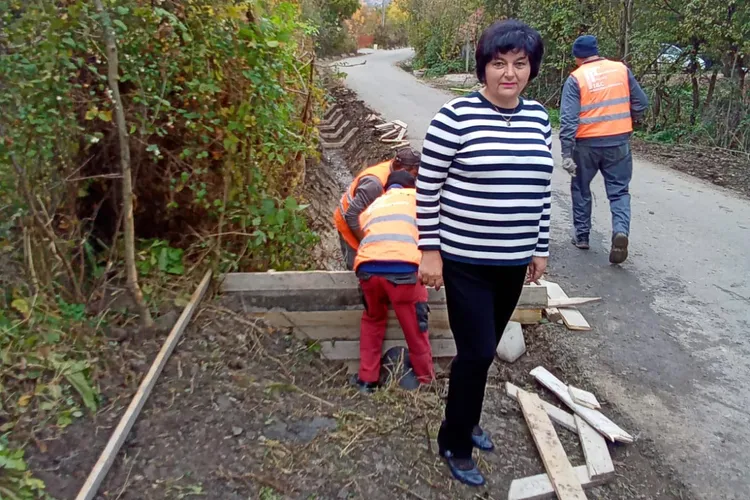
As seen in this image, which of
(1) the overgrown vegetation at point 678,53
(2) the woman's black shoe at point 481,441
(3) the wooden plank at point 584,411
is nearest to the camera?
(2) the woman's black shoe at point 481,441

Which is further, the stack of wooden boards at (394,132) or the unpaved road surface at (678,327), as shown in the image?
the stack of wooden boards at (394,132)

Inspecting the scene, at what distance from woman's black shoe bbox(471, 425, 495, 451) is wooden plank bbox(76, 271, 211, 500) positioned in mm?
1731

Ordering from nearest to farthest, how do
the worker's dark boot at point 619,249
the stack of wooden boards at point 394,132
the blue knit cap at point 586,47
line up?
the worker's dark boot at point 619,249 → the blue knit cap at point 586,47 → the stack of wooden boards at point 394,132

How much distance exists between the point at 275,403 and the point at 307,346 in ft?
3.18

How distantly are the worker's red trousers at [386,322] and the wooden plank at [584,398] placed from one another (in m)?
0.88

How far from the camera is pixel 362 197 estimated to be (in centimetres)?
463

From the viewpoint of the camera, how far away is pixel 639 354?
4492 mm

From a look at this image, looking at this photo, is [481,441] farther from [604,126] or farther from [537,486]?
[604,126]

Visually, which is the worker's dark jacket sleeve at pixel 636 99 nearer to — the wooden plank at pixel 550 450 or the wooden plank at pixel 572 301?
the wooden plank at pixel 572 301

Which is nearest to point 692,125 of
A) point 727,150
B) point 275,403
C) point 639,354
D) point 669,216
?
point 727,150

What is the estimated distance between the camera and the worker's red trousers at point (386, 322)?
401cm

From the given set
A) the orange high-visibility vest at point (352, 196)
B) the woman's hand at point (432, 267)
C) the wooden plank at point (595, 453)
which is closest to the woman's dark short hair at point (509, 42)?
the woman's hand at point (432, 267)


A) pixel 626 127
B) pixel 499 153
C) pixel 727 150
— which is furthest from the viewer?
pixel 727 150

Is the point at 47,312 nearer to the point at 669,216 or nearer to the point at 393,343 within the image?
the point at 393,343
